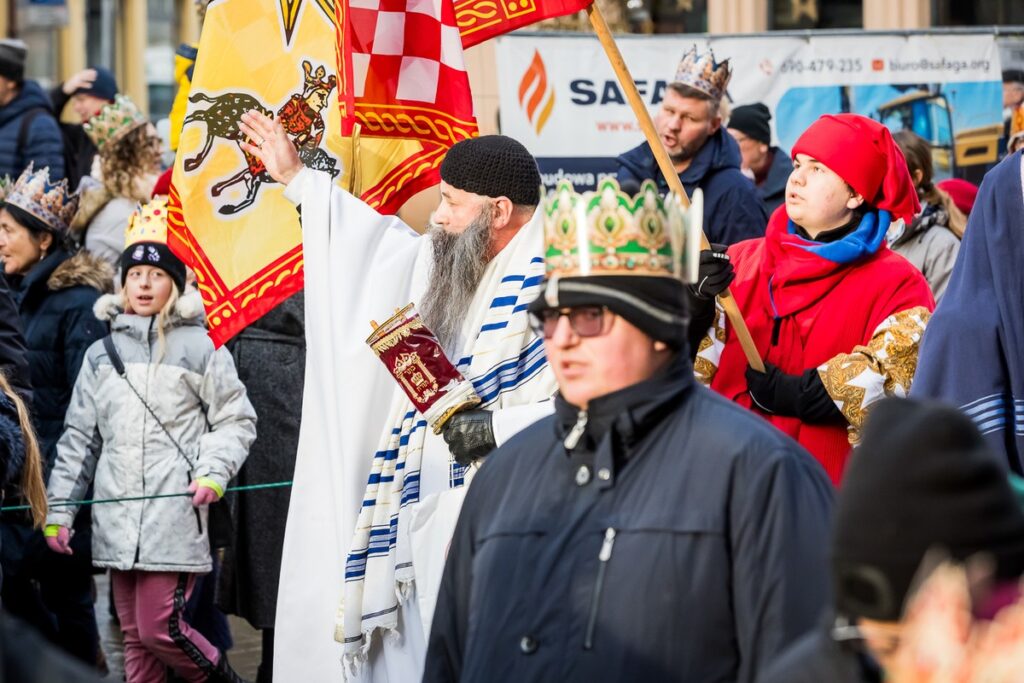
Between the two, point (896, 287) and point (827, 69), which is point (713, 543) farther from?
point (827, 69)

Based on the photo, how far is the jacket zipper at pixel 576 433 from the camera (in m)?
3.43

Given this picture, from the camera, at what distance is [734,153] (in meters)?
7.32

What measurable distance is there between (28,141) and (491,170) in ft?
18.3

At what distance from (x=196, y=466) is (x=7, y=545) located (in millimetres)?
769

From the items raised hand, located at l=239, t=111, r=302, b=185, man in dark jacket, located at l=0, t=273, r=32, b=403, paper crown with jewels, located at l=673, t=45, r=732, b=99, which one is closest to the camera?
raised hand, located at l=239, t=111, r=302, b=185

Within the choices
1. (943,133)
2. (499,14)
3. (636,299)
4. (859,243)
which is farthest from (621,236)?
(943,133)

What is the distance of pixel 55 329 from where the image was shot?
764 cm

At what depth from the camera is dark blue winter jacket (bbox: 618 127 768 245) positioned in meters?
7.16

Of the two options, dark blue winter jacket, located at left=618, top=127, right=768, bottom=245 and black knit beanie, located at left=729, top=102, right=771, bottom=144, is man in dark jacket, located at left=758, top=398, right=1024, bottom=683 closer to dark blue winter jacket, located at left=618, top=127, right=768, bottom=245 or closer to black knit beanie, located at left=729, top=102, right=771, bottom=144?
dark blue winter jacket, located at left=618, top=127, right=768, bottom=245

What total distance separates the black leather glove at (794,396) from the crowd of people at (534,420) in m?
0.01

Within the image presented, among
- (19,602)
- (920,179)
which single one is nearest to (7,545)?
(19,602)

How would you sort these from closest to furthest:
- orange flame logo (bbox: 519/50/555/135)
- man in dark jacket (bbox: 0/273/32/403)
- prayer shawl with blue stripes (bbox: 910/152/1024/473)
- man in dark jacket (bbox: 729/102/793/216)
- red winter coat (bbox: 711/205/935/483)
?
prayer shawl with blue stripes (bbox: 910/152/1024/473) < red winter coat (bbox: 711/205/935/483) < man in dark jacket (bbox: 0/273/32/403) < man in dark jacket (bbox: 729/102/793/216) < orange flame logo (bbox: 519/50/555/135)

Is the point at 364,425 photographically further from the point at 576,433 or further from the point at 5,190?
the point at 5,190

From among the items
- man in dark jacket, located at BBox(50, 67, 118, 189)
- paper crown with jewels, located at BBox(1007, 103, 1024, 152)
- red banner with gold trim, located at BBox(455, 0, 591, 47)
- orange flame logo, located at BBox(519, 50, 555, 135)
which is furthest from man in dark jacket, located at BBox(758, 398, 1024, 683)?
man in dark jacket, located at BBox(50, 67, 118, 189)
